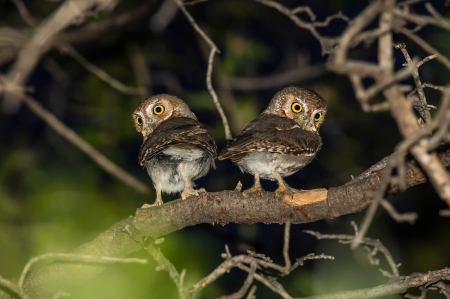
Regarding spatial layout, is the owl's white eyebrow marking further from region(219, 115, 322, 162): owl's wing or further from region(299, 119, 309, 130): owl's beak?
region(299, 119, 309, 130): owl's beak

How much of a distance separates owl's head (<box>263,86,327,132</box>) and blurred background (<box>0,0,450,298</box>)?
1.50 m

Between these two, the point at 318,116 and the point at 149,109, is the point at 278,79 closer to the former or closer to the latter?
the point at 318,116

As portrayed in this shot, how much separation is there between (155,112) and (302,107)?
1.50m

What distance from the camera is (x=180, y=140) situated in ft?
17.4

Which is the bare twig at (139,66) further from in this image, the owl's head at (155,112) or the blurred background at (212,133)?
the owl's head at (155,112)

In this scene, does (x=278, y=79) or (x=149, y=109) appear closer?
(x=149, y=109)

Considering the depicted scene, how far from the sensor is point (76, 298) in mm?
4266

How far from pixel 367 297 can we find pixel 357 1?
5973mm

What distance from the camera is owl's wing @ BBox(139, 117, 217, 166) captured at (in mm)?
5297

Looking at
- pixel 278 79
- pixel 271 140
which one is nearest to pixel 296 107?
pixel 271 140

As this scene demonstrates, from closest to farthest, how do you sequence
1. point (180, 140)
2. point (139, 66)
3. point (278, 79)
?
point (180, 140) < point (139, 66) < point (278, 79)

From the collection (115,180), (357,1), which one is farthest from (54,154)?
(357,1)

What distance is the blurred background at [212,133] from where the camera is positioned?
23.6ft

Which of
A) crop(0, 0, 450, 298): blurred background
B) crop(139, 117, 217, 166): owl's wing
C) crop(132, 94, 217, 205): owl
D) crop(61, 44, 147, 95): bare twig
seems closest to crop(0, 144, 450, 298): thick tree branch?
crop(132, 94, 217, 205): owl
